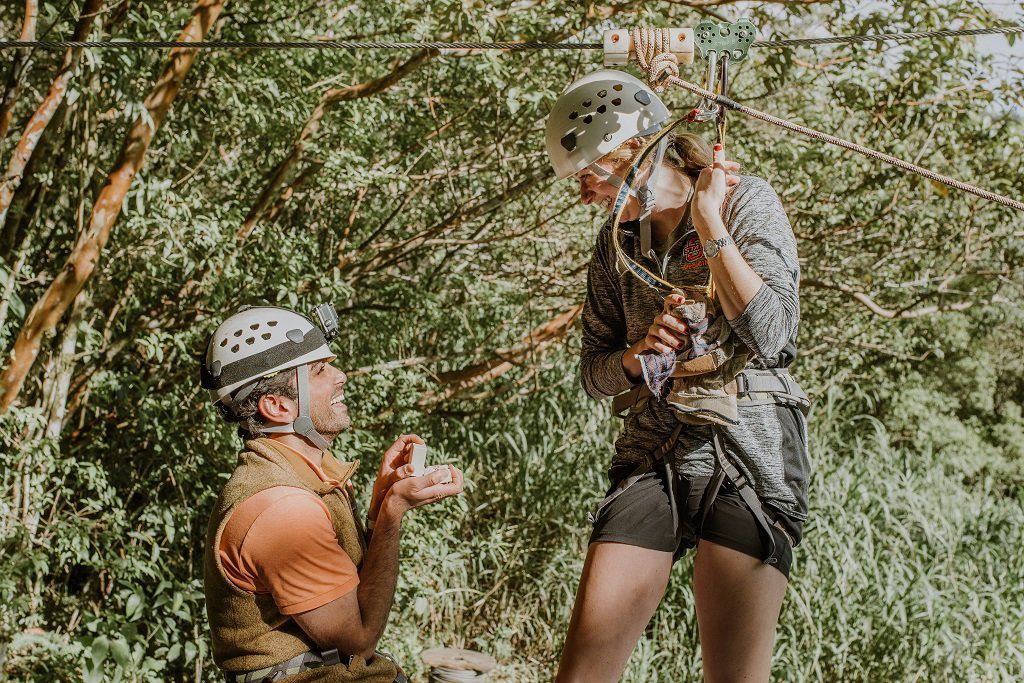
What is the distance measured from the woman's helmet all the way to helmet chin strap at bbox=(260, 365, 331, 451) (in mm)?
891

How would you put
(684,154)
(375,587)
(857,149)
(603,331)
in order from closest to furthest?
(857,149) < (375,587) < (684,154) < (603,331)

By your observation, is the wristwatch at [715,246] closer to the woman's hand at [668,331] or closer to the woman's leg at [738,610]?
the woman's hand at [668,331]

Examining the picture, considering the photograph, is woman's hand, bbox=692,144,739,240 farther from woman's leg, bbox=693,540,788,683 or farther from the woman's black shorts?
woman's leg, bbox=693,540,788,683

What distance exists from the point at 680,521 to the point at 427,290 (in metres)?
3.43

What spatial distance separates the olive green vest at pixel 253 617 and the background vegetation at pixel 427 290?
1.35 meters

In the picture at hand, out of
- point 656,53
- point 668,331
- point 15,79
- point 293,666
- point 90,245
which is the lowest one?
point 293,666

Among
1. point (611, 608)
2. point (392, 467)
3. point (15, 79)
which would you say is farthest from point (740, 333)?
point (15, 79)

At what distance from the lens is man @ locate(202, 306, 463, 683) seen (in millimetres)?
2209

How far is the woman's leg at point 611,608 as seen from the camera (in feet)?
7.95

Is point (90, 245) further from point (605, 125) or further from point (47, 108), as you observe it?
point (605, 125)

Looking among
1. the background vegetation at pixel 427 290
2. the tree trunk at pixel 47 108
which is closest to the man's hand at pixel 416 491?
the background vegetation at pixel 427 290

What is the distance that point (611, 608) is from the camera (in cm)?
242

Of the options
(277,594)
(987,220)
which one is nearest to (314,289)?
(277,594)

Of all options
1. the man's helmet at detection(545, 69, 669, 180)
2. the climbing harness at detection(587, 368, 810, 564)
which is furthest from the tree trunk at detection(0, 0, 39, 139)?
the climbing harness at detection(587, 368, 810, 564)
